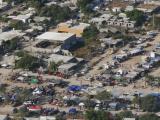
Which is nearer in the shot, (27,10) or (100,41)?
(100,41)

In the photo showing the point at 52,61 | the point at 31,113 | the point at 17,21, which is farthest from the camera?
the point at 17,21

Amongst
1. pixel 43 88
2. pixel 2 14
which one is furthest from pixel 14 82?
pixel 2 14

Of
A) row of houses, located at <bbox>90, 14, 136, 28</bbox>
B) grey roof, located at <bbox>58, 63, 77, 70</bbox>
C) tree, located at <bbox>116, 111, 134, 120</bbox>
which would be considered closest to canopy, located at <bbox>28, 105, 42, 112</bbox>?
tree, located at <bbox>116, 111, 134, 120</bbox>

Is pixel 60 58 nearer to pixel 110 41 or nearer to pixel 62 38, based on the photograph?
pixel 62 38

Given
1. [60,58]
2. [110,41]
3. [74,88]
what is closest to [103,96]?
[74,88]

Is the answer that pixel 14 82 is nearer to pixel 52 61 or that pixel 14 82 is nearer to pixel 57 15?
pixel 52 61

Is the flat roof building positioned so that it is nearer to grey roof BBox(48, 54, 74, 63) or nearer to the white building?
the white building

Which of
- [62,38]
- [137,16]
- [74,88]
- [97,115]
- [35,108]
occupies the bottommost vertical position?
[35,108]
